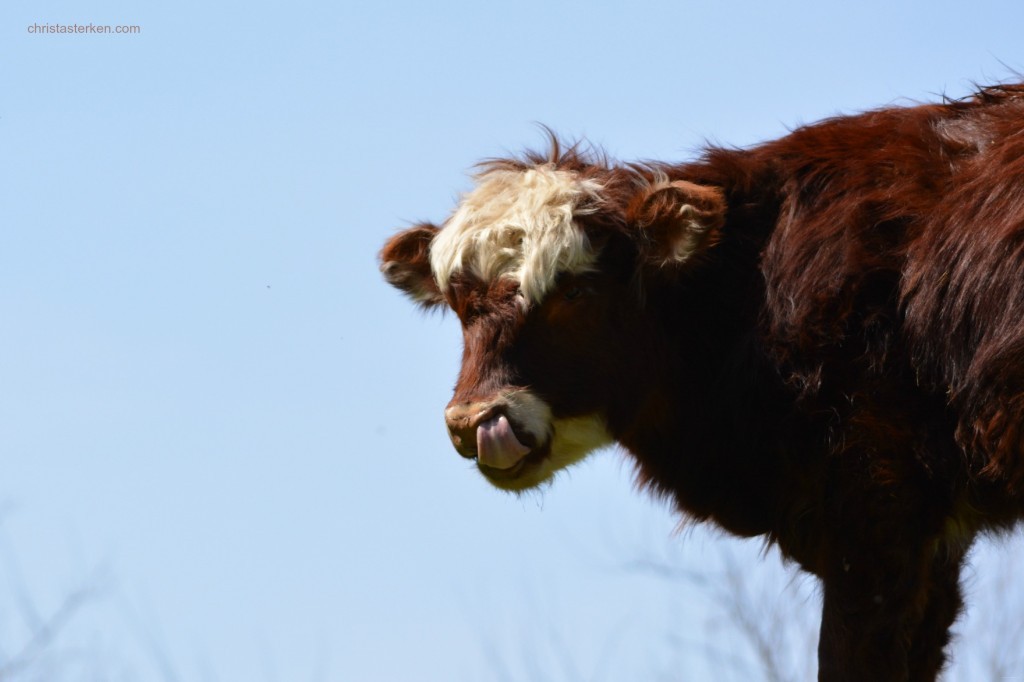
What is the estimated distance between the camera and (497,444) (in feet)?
26.7

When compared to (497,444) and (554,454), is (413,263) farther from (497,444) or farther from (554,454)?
(497,444)

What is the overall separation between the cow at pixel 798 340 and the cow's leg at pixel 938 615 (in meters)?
0.02

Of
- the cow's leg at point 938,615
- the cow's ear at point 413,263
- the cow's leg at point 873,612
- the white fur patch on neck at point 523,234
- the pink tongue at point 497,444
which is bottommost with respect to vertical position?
the cow's leg at point 938,615

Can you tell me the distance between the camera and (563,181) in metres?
8.95

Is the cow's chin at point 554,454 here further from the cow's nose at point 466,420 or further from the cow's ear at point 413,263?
the cow's ear at point 413,263

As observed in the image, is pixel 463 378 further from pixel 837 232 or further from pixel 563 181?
pixel 837 232

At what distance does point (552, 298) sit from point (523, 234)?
1.27 ft

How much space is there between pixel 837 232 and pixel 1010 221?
2.82 ft

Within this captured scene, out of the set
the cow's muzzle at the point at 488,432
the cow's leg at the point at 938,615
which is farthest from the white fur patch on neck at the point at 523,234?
the cow's leg at the point at 938,615

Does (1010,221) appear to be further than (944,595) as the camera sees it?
No

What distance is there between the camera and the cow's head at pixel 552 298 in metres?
8.31

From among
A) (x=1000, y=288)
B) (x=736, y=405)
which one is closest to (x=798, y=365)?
(x=736, y=405)

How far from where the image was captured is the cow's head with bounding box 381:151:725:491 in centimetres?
831

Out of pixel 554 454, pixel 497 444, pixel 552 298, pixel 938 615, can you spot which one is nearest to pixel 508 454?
pixel 497 444
